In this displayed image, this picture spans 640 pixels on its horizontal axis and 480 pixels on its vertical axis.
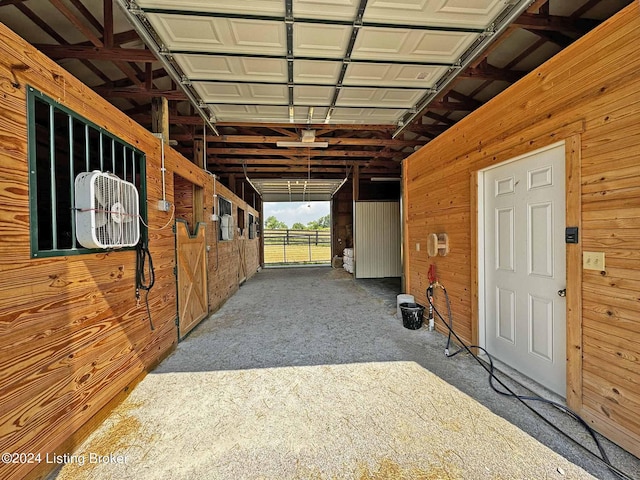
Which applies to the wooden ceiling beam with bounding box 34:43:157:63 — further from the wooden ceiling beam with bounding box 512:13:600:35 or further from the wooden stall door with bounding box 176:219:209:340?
the wooden ceiling beam with bounding box 512:13:600:35

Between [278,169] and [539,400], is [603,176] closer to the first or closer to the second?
[539,400]

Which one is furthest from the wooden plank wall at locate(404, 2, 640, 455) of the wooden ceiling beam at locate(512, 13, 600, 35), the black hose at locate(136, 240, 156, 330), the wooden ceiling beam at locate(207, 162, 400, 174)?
the wooden ceiling beam at locate(207, 162, 400, 174)

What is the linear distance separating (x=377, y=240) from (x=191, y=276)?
229 inches

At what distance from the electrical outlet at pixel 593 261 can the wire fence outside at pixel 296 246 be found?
11992 mm

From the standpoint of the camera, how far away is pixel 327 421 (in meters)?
1.94

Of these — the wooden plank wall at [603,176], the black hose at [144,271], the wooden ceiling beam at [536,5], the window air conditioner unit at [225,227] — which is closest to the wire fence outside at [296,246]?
the window air conditioner unit at [225,227]

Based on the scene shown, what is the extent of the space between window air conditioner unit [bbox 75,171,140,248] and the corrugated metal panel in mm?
6639

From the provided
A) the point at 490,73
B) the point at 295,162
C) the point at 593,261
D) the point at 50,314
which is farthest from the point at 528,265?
the point at 295,162

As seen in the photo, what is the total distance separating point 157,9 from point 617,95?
3.06 metres

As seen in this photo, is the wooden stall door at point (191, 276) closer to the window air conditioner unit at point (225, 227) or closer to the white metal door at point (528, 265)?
the window air conditioner unit at point (225, 227)

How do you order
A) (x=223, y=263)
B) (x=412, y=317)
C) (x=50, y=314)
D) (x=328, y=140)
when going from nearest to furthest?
(x=50, y=314) < (x=412, y=317) < (x=328, y=140) < (x=223, y=263)

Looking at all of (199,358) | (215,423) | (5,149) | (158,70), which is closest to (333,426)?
(215,423)

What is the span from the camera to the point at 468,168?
3.08 meters

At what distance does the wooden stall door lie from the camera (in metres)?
3.48
